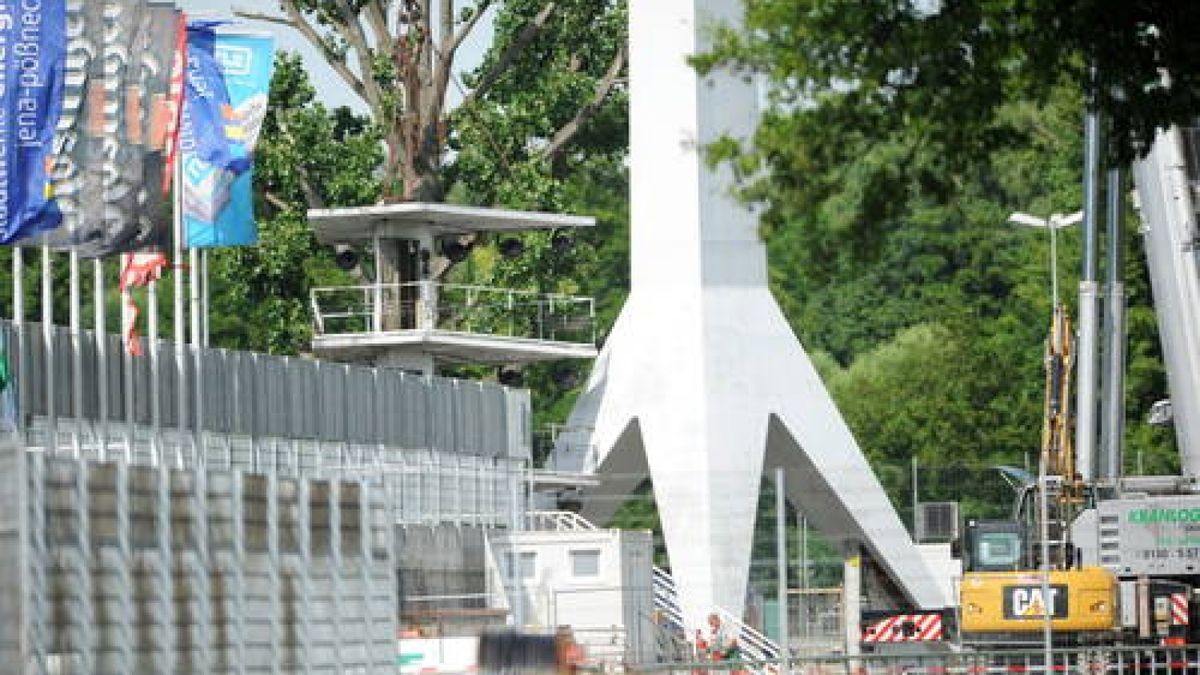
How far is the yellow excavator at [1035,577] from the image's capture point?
158 feet

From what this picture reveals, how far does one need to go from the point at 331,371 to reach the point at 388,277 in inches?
464

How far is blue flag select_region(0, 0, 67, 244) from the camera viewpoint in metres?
43.9

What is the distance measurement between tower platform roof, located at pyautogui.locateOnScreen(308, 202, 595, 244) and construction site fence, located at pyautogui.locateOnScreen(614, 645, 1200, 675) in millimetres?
20498

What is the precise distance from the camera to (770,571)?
65062 millimetres

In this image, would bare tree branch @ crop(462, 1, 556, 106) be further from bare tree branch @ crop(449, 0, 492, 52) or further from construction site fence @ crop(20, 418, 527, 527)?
construction site fence @ crop(20, 418, 527, 527)

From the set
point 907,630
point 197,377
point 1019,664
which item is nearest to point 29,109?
point 197,377

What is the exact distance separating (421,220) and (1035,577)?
72.1 ft

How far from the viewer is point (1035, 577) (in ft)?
162

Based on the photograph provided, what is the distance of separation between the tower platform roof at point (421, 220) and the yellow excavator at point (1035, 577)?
16987mm

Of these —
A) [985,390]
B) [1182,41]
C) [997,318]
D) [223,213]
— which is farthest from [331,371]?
[997,318]

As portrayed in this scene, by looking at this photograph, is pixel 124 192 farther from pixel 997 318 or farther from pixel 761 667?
pixel 997 318

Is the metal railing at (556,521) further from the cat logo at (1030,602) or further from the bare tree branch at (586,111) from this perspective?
the bare tree branch at (586,111)

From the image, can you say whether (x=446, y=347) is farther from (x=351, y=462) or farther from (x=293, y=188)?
(x=351, y=462)

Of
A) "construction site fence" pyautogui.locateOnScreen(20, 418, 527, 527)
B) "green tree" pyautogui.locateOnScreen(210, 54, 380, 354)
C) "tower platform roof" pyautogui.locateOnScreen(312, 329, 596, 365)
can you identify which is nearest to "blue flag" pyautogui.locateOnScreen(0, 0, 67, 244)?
"construction site fence" pyautogui.locateOnScreen(20, 418, 527, 527)
